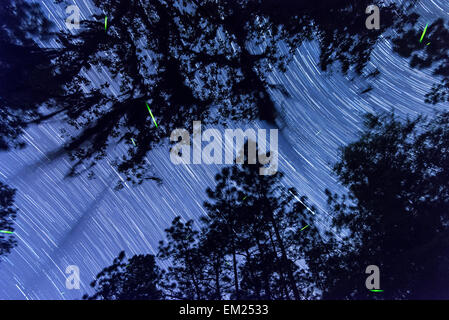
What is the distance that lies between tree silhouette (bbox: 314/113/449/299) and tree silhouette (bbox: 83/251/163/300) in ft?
9.24

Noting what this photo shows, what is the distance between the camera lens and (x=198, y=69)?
9.66 ft

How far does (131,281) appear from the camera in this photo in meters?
2.79

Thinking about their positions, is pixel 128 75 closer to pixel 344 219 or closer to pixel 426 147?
pixel 344 219

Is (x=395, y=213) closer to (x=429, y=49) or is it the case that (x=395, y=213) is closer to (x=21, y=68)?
(x=429, y=49)

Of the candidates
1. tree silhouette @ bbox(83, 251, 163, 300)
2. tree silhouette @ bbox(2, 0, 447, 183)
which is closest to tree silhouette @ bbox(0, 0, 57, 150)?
tree silhouette @ bbox(2, 0, 447, 183)

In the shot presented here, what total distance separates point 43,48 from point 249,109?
3.62 meters

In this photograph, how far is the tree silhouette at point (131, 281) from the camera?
273 centimetres

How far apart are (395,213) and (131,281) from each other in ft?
15.0

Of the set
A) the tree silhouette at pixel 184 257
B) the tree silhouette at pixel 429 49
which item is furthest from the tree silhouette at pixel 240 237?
the tree silhouette at pixel 429 49

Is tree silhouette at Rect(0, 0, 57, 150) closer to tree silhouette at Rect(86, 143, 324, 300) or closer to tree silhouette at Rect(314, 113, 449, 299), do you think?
tree silhouette at Rect(86, 143, 324, 300)

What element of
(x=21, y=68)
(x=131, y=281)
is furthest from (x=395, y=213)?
(x=21, y=68)

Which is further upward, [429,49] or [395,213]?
[429,49]

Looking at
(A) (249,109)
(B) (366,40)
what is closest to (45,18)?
(A) (249,109)

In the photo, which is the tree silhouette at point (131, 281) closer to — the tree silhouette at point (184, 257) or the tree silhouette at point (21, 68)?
the tree silhouette at point (184, 257)
